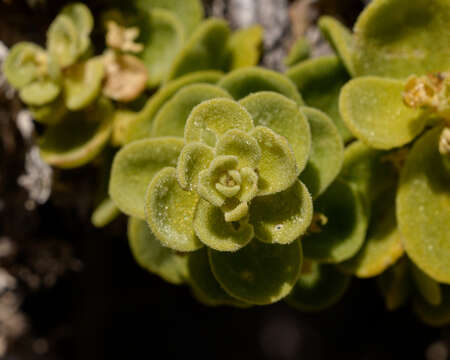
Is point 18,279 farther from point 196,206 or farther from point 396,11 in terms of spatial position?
point 396,11

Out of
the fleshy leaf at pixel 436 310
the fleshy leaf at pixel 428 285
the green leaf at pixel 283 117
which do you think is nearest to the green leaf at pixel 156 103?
the green leaf at pixel 283 117

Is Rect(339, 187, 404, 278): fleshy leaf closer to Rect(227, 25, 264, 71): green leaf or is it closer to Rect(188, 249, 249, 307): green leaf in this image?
Rect(188, 249, 249, 307): green leaf

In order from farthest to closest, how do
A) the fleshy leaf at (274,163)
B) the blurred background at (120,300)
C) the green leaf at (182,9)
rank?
1. the blurred background at (120,300)
2. the green leaf at (182,9)
3. the fleshy leaf at (274,163)

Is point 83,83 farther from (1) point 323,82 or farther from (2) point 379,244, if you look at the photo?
(2) point 379,244

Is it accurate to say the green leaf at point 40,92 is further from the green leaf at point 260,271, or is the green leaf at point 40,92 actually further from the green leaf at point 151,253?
the green leaf at point 260,271

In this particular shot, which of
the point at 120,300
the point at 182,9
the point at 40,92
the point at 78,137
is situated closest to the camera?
the point at 40,92

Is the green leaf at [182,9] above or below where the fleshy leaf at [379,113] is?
above

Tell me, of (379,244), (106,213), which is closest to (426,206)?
(379,244)
